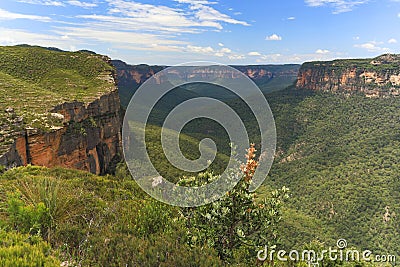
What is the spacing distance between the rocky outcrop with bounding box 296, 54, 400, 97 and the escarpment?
67.8 meters

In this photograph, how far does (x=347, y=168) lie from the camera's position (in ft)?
179

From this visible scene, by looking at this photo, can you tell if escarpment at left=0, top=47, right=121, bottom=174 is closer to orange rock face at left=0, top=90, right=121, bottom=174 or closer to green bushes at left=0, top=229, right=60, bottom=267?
orange rock face at left=0, top=90, right=121, bottom=174

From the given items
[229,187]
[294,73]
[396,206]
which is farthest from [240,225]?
[294,73]

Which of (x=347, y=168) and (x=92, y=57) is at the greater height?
(x=92, y=57)

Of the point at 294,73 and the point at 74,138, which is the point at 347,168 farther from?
the point at 294,73

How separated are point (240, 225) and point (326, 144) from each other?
65.8 m

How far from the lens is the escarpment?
17.4 meters

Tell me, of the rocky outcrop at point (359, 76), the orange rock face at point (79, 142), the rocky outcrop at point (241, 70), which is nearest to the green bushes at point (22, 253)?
the orange rock face at point (79, 142)

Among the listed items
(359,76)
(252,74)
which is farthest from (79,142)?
(252,74)

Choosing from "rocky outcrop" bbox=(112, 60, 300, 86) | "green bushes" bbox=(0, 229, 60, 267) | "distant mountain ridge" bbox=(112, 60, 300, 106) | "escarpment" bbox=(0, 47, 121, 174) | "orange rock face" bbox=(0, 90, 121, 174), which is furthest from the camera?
"rocky outcrop" bbox=(112, 60, 300, 86)

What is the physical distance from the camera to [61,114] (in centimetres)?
2192

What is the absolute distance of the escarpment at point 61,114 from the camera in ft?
57.2

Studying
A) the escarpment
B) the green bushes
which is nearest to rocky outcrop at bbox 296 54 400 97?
the escarpment

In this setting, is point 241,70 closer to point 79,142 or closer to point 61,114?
point 79,142
